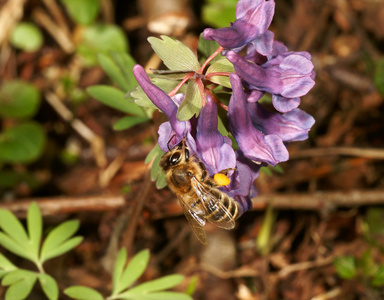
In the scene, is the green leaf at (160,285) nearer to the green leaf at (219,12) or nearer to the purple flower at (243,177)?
the purple flower at (243,177)

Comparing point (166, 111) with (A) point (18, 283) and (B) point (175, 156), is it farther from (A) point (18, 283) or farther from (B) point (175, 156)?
(A) point (18, 283)

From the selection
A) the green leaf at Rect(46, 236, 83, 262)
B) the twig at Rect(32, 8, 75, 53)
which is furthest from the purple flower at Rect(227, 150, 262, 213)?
the twig at Rect(32, 8, 75, 53)

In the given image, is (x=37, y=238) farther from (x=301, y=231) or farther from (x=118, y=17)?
(x=118, y=17)

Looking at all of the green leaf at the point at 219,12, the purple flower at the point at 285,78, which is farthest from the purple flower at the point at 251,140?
the green leaf at the point at 219,12

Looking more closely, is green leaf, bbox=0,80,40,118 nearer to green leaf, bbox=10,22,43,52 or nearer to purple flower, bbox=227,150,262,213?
green leaf, bbox=10,22,43,52

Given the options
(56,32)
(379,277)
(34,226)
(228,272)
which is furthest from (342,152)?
(56,32)

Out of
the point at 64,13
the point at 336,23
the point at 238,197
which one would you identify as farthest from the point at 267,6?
the point at 64,13

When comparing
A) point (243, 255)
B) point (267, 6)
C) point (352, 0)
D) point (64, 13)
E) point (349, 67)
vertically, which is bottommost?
point (243, 255)
